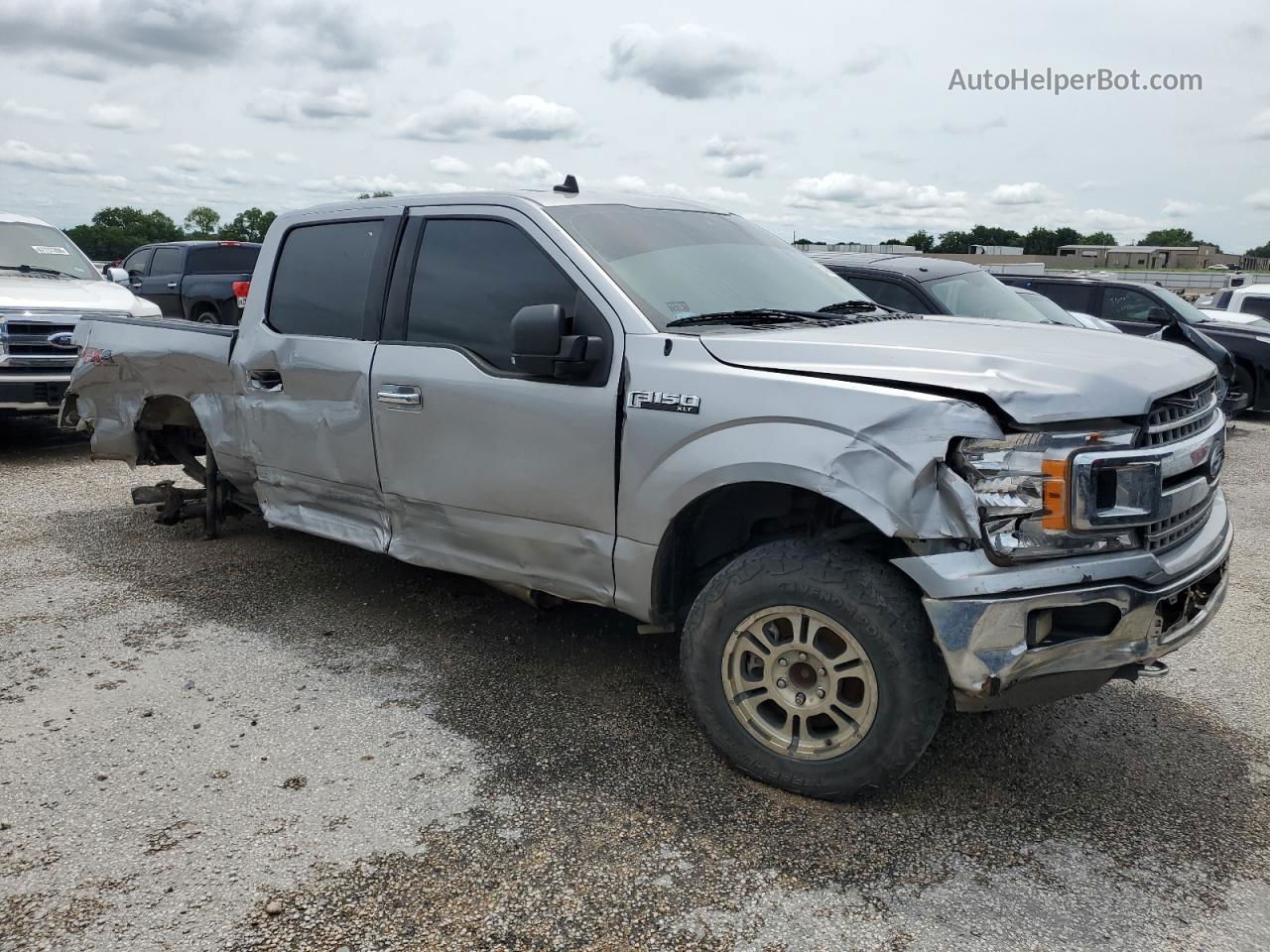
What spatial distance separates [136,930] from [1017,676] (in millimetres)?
2453

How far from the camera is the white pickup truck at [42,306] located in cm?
849

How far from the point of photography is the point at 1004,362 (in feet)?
9.71

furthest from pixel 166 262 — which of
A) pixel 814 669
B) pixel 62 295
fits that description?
pixel 814 669

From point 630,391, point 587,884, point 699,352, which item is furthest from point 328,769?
point 699,352

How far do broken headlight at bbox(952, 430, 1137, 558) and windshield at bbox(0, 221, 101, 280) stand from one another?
31.8 ft

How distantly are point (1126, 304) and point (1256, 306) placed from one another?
436 centimetres

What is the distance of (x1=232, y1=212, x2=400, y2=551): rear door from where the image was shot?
14.4 ft

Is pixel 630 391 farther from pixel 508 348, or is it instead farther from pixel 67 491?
pixel 67 491

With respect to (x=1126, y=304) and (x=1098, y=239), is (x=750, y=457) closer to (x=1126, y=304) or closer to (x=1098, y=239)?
A: (x=1126, y=304)

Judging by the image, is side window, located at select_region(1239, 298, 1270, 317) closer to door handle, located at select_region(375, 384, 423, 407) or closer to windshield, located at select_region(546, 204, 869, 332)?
windshield, located at select_region(546, 204, 869, 332)

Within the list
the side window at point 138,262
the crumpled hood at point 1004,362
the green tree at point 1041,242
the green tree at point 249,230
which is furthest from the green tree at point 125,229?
the green tree at point 1041,242

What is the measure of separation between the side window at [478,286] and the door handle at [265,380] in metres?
0.94

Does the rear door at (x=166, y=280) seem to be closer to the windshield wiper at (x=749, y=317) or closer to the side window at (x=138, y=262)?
the side window at (x=138, y=262)

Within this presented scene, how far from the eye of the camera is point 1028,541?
2.83 metres
